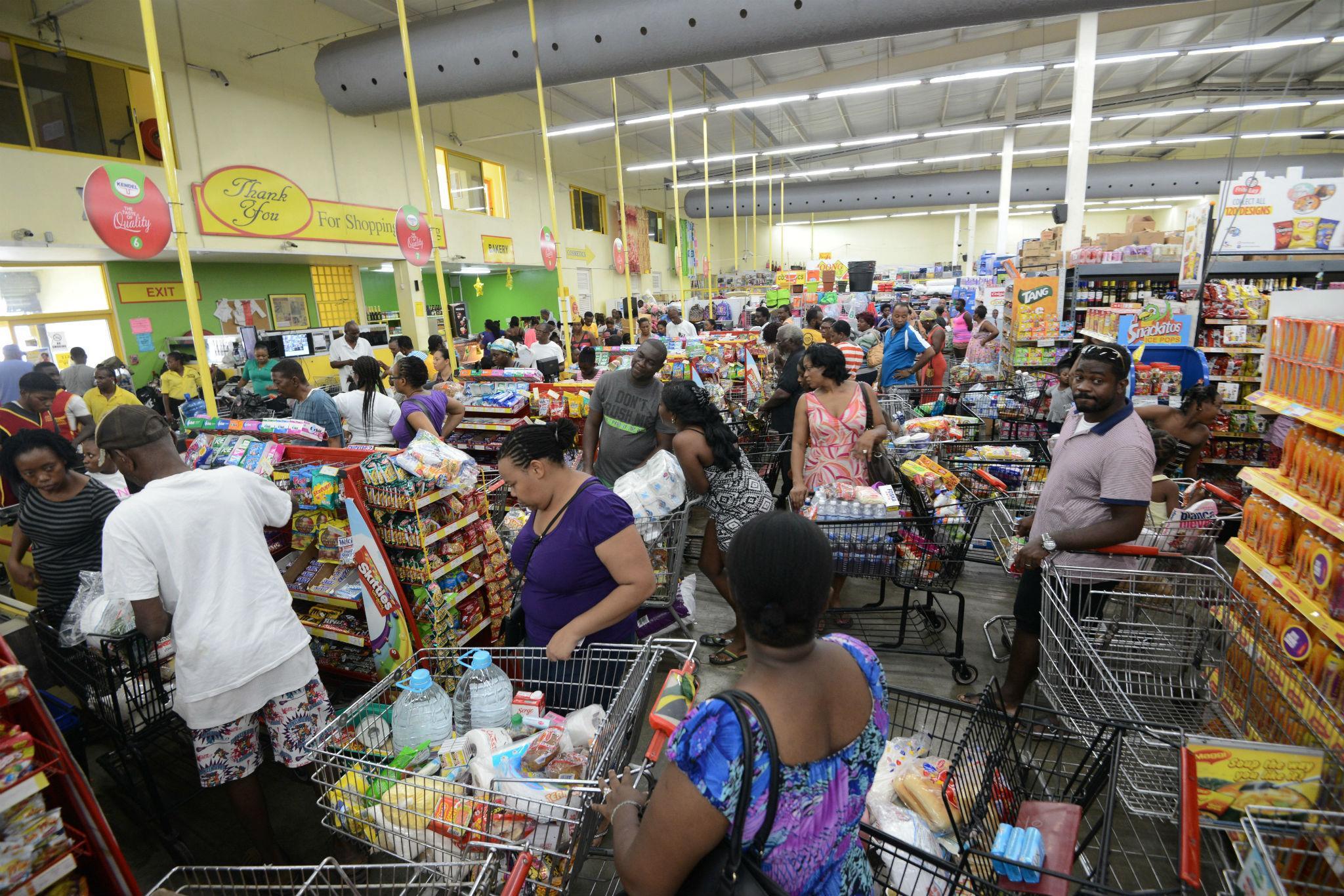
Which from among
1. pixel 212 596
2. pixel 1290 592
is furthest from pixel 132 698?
pixel 1290 592

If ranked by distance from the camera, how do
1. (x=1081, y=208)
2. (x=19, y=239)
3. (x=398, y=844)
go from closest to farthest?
1. (x=398, y=844)
2. (x=19, y=239)
3. (x=1081, y=208)

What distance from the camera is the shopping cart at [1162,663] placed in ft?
7.55

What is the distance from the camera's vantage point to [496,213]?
17.9m

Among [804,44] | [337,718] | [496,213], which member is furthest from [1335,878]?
[496,213]

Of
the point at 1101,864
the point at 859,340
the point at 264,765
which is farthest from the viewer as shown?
the point at 859,340

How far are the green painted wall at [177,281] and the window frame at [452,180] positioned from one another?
410 cm

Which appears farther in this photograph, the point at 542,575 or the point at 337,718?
the point at 542,575

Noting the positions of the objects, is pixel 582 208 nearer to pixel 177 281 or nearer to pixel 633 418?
pixel 177 281

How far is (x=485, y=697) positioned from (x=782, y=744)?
4.36 ft

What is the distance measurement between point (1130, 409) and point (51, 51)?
41.1 feet

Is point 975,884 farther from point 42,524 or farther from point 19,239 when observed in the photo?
point 19,239

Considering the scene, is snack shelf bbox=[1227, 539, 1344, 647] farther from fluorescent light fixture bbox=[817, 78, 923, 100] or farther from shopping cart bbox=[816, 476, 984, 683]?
fluorescent light fixture bbox=[817, 78, 923, 100]

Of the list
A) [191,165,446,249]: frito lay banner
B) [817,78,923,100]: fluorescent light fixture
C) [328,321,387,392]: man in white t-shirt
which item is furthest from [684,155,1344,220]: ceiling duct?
[328,321,387,392]: man in white t-shirt

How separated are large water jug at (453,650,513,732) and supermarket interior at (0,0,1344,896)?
11 millimetres
